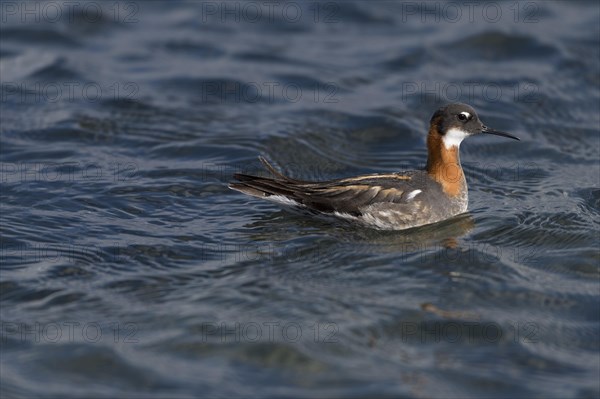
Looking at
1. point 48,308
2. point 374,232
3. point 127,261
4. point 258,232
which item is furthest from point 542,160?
point 48,308

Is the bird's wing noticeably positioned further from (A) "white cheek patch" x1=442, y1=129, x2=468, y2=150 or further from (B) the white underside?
(A) "white cheek patch" x1=442, y1=129, x2=468, y2=150

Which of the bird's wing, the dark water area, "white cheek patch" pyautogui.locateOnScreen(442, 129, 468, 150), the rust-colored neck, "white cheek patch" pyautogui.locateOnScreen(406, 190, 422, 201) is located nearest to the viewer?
the dark water area

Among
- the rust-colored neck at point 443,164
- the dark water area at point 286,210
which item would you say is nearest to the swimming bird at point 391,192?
the rust-colored neck at point 443,164

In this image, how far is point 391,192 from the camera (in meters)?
12.0

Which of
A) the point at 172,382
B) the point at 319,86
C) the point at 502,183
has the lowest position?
the point at 172,382

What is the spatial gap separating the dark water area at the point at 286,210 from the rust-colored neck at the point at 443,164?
0.46m

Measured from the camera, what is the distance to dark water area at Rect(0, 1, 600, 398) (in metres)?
9.16

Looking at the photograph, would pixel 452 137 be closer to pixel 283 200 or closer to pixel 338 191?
pixel 338 191

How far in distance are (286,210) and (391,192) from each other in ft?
4.21

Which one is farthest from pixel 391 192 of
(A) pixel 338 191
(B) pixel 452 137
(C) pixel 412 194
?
(B) pixel 452 137

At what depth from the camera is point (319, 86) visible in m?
17.1

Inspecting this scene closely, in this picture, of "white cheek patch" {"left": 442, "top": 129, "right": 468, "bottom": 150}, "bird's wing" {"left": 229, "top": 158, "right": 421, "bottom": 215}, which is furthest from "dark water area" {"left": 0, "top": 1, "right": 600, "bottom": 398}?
"white cheek patch" {"left": 442, "top": 129, "right": 468, "bottom": 150}

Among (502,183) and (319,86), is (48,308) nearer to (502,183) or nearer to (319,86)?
(502,183)

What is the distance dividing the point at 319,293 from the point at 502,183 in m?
4.31
